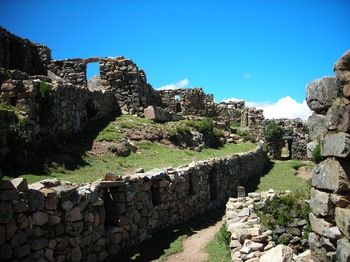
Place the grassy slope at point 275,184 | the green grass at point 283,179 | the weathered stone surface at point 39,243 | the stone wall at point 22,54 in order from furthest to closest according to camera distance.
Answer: the stone wall at point 22,54 → the green grass at point 283,179 → the grassy slope at point 275,184 → the weathered stone surface at point 39,243

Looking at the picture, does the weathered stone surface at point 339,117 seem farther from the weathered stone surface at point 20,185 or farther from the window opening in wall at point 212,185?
the window opening in wall at point 212,185

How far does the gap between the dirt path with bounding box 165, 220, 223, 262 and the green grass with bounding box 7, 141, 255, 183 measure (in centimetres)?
328

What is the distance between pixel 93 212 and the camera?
33.7 feet

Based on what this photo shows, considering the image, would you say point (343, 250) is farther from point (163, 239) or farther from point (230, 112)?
point (230, 112)

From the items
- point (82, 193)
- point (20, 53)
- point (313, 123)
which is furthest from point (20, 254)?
point (20, 53)

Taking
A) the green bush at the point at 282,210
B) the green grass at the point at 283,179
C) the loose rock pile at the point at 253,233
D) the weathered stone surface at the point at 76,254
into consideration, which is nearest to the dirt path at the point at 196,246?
the loose rock pile at the point at 253,233

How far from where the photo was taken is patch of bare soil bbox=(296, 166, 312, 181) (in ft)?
88.4

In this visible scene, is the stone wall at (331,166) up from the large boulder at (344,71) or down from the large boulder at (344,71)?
down

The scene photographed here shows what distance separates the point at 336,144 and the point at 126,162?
10720 millimetres

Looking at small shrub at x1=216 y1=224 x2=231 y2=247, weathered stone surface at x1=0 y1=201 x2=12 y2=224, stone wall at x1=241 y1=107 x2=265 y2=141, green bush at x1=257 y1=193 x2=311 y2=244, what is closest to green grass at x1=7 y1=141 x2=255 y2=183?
weathered stone surface at x1=0 y1=201 x2=12 y2=224

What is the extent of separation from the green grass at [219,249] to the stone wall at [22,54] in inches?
616

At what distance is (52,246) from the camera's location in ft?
28.9

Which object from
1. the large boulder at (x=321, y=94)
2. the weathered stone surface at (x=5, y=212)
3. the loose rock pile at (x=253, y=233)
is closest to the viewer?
the large boulder at (x=321, y=94)

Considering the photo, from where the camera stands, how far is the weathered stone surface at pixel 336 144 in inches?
272
